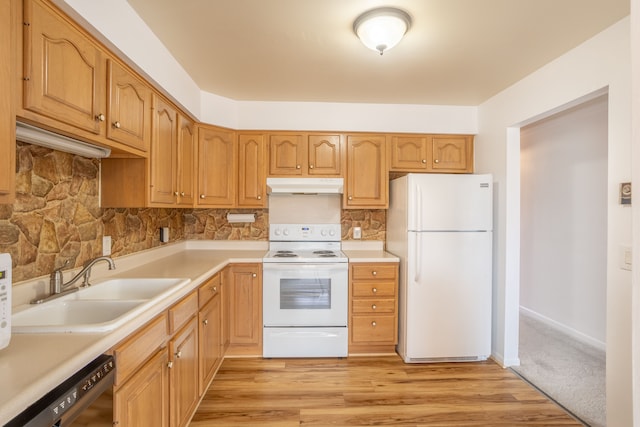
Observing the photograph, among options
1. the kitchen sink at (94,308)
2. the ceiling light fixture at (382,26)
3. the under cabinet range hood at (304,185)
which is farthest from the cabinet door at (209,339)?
the ceiling light fixture at (382,26)

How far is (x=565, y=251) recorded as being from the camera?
3307mm

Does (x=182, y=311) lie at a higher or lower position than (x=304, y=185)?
lower

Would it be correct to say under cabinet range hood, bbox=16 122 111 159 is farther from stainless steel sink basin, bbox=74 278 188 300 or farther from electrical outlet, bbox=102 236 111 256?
stainless steel sink basin, bbox=74 278 188 300

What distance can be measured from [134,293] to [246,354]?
1273 mm

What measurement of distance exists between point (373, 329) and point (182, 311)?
172cm

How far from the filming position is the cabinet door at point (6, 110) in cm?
94

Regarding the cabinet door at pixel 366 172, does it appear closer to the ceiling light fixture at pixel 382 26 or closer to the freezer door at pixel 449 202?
the freezer door at pixel 449 202

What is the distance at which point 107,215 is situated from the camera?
2.02 m

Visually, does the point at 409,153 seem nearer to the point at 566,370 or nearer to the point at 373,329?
the point at 373,329

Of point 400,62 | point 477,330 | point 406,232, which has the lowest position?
point 477,330

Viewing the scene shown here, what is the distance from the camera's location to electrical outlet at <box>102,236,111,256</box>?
6.43 feet

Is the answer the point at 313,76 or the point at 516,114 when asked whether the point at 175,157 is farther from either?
the point at 516,114

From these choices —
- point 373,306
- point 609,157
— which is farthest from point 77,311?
→ point 609,157

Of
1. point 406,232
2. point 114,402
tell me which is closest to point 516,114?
point 406,232
